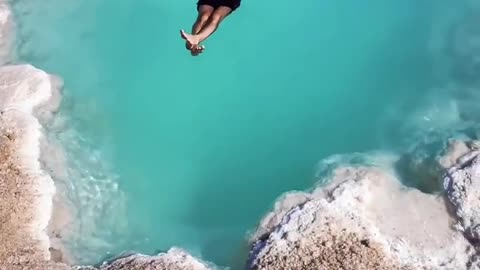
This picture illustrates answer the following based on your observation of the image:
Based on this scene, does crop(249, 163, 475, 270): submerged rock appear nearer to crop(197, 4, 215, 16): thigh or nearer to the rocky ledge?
the rocky ledge

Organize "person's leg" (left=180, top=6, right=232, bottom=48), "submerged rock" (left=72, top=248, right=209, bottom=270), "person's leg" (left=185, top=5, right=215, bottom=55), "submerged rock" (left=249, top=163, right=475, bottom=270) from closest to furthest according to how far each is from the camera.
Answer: "submerged rock" (left=249, top=163, right=475, bottom=270) → "submerged rock" (left=72, top=248, right=209, bottom=270) → "person's leg" (left=180, top=6, right=232, bottom=48) → "person's leg" (left=185, top=5, right=215, bottom=55)

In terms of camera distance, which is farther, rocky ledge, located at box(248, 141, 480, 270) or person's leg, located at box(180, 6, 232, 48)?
person's leg, located at box(180, 6, 232, 48)

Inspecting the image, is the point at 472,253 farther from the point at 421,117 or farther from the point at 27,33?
the point at 27,33

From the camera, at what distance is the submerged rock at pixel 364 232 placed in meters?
4.16

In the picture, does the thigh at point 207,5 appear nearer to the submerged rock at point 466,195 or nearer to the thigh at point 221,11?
the thigh at point 221,11

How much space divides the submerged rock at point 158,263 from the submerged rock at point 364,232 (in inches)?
16.1

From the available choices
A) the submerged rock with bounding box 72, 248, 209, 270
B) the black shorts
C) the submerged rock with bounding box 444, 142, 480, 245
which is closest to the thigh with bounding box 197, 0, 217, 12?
the black shorts

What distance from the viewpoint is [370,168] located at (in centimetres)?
482

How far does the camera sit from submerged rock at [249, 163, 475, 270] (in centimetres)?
416

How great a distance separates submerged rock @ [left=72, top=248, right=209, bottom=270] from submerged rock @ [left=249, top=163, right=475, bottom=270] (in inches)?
16.1

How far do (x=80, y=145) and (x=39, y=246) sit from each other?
1.18m

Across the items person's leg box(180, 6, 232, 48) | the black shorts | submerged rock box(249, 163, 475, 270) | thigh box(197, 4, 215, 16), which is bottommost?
submerged rock box(249, 163, 475, 270)

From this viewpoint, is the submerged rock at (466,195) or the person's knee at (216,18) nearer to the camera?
the submerged rock at (466,195)

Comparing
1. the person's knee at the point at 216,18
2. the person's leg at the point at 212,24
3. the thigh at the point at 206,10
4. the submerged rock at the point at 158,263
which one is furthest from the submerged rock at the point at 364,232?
the thigh at the point at 206,10
